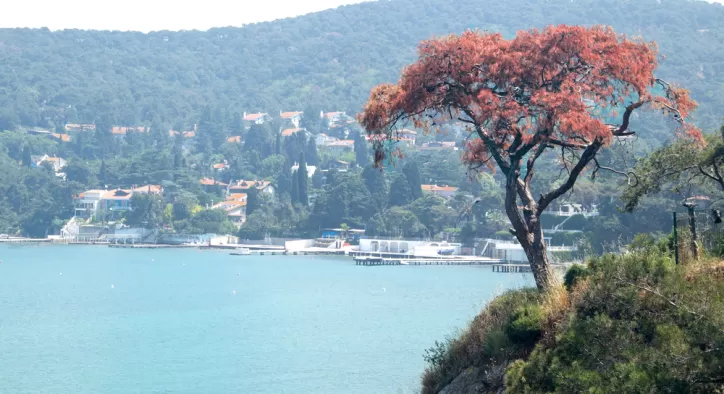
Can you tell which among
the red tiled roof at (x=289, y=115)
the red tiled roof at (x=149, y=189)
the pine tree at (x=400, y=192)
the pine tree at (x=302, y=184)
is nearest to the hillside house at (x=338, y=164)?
the pine tree at (x=302, y=184)

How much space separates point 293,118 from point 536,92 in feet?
599

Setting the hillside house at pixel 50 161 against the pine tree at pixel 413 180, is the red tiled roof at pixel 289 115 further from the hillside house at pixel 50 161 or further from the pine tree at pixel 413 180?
the pine tree at pixel 413 180

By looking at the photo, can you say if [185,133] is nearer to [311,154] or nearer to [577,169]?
[311,154]

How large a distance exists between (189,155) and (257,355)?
136 metres

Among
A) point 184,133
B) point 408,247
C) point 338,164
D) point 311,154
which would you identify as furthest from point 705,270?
point 184,133

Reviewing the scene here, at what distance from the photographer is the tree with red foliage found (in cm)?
1291

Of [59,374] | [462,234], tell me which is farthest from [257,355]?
[462,234]

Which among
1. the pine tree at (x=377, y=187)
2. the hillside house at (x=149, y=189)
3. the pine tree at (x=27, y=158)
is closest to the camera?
the pine tree at (x=377, y=187)

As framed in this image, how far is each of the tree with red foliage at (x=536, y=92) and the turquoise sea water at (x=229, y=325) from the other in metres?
1.39

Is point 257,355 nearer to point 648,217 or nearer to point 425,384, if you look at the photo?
point 425,384

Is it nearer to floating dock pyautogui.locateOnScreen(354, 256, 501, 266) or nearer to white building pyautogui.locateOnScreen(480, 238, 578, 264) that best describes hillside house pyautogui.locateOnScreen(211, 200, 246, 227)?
floating dock pyautogui.locateOnScreen(354, 256, 501, 266)

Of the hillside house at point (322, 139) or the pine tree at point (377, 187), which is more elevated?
the hillside house at point (322, 139)

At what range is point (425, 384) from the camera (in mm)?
13211

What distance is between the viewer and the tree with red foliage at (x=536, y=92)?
12914mm
